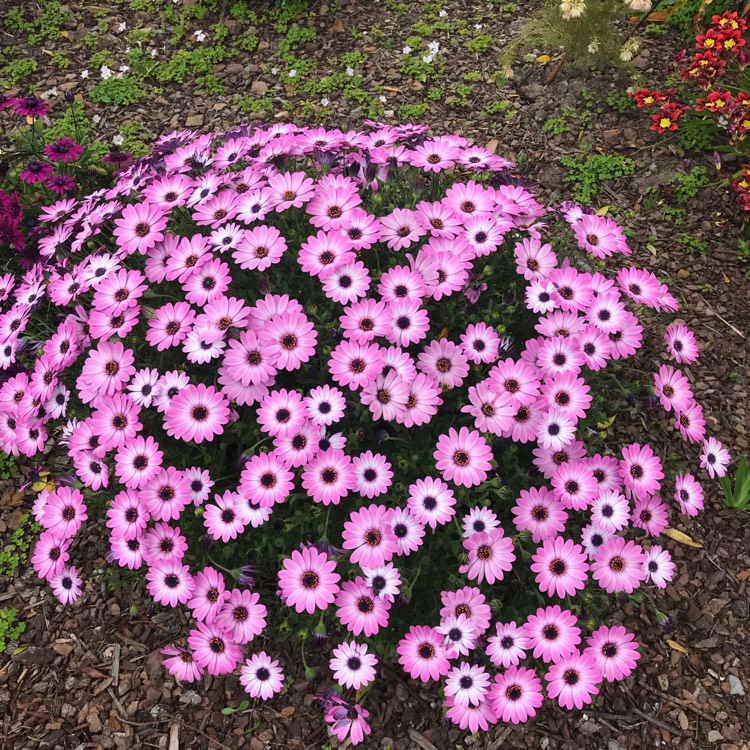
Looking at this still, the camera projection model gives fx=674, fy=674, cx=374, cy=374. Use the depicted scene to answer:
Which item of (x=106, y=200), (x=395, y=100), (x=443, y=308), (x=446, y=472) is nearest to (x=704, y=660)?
(x=446, y=472)

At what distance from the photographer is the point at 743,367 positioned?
3949 mm

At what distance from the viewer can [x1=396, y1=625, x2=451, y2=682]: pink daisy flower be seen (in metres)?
2.55

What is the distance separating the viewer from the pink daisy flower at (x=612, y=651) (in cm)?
261

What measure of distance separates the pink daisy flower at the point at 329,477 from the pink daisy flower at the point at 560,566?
777 mm

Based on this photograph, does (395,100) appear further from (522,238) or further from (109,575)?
(109,575)

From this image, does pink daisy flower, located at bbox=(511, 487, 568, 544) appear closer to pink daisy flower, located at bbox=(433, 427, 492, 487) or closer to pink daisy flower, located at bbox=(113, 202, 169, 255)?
pink daisy flower, located at bbox=(433, 427, 492, 487)

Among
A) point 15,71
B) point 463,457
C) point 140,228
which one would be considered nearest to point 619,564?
point 463,457

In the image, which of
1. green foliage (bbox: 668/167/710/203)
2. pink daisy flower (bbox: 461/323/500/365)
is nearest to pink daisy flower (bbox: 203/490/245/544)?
pink daisy flower (bbox: 461/323/500/365)

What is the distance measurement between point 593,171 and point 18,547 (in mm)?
4324

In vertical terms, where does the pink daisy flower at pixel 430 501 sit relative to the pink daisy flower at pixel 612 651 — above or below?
above

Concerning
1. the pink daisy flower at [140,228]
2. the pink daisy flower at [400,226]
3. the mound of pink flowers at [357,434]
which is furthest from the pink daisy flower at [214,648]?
the pink daisy flower at [400,226]

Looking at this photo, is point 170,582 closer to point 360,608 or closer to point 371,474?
point 360,608

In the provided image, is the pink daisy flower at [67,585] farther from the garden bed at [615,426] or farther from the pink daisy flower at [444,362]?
the pink daisy flower at [444,362]

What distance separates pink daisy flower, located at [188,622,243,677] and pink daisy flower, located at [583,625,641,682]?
138 cm
